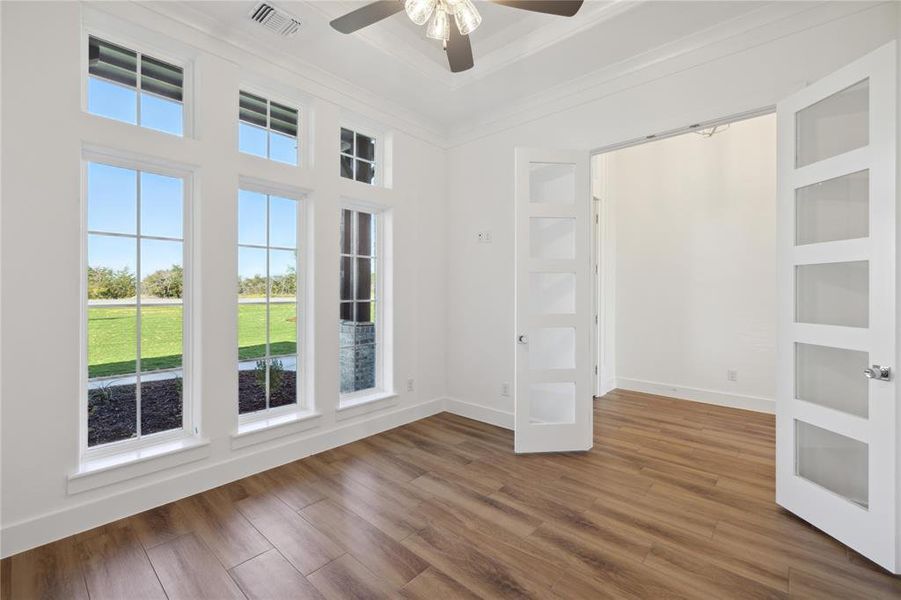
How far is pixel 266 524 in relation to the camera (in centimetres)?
227

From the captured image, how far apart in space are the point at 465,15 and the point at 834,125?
2176 millimetres

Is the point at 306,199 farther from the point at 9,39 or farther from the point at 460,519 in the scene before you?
the point at 460,519

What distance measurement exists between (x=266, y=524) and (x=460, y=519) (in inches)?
45.2

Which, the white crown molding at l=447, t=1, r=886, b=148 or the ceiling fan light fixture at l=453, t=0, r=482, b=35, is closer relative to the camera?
the ceiling fan light fixture at l=453, t=0, r=482, b=35

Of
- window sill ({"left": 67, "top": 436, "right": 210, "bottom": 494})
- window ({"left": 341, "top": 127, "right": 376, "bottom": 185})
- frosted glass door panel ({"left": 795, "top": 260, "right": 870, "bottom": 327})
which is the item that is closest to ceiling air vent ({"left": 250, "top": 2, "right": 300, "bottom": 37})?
window ({"left": 341, "top": 127, "right": 376, "bottom": 185})

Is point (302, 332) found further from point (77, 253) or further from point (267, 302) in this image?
point (77, 253)

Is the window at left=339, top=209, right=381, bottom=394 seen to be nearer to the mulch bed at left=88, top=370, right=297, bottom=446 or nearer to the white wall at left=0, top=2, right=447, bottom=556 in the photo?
the white wall at left=0, top=2, right=447, bottom=556

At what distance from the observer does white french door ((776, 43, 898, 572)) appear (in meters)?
1.89

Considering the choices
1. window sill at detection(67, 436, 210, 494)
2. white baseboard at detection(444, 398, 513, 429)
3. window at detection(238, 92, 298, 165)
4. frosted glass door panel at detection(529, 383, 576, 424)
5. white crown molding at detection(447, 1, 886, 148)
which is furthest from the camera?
white baseboard at detection(444, 398, 513, 429)

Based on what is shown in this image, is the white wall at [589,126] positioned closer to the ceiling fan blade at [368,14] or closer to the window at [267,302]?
the window at [267,302]

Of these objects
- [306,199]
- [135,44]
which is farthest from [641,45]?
[135,44]

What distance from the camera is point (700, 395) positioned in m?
4.72

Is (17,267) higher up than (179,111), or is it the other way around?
(179,111)

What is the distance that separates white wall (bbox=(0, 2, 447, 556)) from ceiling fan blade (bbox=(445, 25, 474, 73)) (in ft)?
5.19
